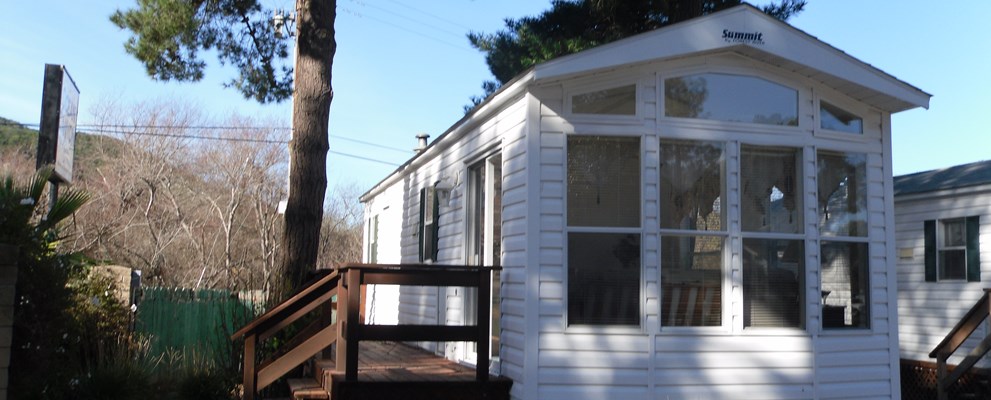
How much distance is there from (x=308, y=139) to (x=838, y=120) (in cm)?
552

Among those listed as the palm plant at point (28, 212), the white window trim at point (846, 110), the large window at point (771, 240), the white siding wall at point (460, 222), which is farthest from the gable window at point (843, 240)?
the palm plant at point (28, 212)

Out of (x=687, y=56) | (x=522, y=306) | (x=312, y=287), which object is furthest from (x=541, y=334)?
(x=687, y=56)

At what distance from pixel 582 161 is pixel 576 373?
1.60 meters

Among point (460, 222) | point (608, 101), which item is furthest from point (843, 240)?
point (460, 222)

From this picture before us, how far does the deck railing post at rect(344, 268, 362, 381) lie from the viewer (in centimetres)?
630

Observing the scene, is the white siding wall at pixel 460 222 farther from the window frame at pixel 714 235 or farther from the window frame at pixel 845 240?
the window frame at pixel 845 240

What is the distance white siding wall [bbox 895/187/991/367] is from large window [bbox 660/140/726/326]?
237 inches

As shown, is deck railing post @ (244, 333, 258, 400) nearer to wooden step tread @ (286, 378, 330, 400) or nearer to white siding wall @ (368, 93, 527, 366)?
wooden step tread @ (286, 378, 330, 400)

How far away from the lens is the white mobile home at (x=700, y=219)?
20.9 ft

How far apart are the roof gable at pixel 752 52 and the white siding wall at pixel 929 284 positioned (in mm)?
4685

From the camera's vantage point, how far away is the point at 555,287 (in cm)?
632

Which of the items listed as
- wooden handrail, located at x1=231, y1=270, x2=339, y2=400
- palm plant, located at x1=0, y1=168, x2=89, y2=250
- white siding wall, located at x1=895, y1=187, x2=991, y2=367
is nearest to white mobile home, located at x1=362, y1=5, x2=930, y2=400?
wooden handrail, located at x1=231, y1=270, x2=339, y2=400

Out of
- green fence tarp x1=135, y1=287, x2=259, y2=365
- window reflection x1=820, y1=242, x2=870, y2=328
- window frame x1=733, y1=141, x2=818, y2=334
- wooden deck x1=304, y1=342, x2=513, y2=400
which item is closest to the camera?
wooden deck x1=304, y1=342, x2=513, y2=400

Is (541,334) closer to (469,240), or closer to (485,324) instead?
(485,324)
